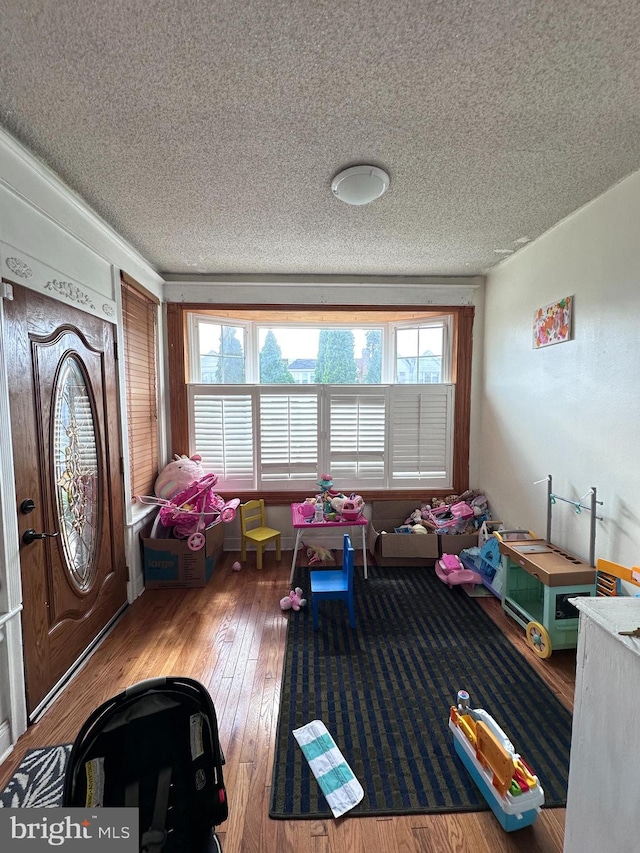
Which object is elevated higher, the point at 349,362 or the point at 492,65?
A: the point at 492,65

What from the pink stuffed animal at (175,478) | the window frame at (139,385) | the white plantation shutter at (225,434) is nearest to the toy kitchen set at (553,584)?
the white plantation shutter at (225,434)

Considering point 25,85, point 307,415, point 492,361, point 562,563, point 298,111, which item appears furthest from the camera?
point 307,415

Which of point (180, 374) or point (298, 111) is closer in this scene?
point (298, 111)

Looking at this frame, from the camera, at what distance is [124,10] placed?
39.6 inches

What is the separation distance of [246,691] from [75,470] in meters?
1.46

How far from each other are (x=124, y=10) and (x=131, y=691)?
1.83 meters

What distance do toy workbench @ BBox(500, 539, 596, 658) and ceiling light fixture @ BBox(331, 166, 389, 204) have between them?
7.11 ft

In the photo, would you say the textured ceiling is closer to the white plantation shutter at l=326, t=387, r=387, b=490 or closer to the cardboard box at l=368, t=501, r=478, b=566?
the white plantation shutter at l=326, t=387, r=387, b=490

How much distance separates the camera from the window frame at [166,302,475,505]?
10.8 feet

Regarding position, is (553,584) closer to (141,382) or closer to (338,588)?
(338,588)

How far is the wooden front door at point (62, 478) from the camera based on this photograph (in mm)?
1620

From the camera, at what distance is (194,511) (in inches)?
113

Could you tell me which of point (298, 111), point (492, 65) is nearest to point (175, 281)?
point (298, 111)

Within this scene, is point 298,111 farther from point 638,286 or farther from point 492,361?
point 492,361
